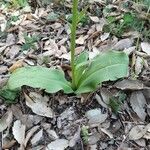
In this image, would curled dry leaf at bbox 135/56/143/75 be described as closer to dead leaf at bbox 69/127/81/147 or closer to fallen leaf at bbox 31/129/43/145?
dead leaf at bbox 69/127/81/147

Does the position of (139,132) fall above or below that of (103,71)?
below

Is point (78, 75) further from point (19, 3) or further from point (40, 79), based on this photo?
point (19, 3)

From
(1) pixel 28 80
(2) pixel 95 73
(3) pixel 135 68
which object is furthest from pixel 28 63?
(3) pixel 135 68

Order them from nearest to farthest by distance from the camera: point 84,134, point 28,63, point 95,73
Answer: point 84,134, point 95,73, point 28,63

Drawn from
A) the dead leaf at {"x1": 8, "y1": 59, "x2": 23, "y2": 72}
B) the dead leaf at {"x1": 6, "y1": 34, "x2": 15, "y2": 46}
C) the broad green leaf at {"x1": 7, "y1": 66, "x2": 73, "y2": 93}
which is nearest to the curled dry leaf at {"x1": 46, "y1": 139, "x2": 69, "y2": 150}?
the broad green leaf at {"x1": 7, "y1": 66, "x2": 73, "y2": 93}

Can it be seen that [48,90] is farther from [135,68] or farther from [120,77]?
[135,68]

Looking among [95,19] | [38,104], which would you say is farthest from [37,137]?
[95,19]
